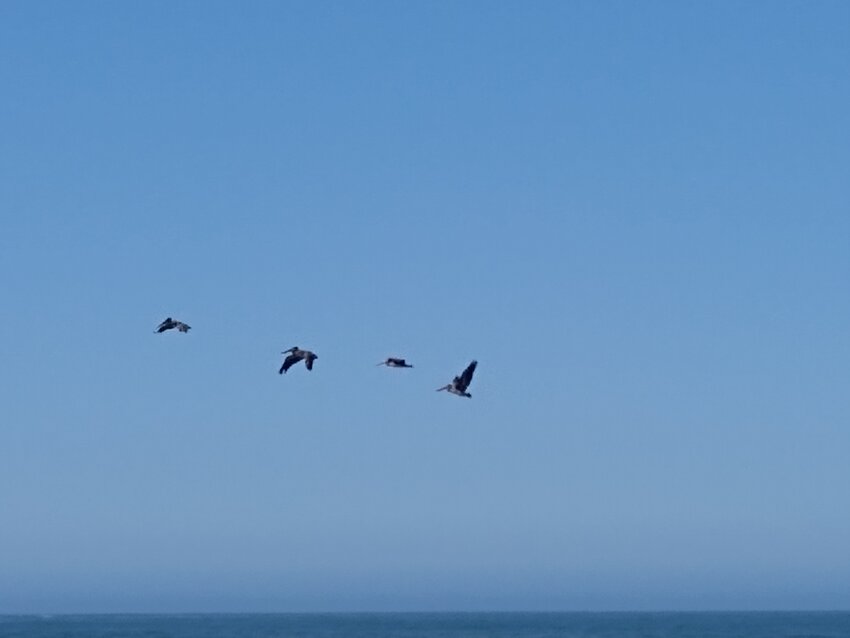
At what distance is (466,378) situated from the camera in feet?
163

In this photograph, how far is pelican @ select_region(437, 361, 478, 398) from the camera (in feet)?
161

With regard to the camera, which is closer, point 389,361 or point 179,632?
point 389,361

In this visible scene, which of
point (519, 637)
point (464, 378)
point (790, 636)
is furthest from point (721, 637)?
point (464, 378)

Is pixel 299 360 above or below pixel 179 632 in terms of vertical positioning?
below

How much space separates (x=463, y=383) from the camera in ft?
162

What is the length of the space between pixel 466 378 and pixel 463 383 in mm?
267

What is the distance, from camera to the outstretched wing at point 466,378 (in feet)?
162

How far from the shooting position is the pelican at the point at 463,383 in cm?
4909

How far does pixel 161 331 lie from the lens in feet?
167

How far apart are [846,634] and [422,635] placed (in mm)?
40966

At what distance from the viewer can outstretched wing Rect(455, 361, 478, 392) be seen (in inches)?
1942

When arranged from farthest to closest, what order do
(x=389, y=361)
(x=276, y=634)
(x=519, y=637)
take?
(x=276, y=634) < (x=519, y=637) < (x=389, y=361)

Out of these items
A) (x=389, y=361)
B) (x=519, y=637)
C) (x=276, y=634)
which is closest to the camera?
(x=389, y=361)

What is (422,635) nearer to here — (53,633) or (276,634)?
(276,634)
